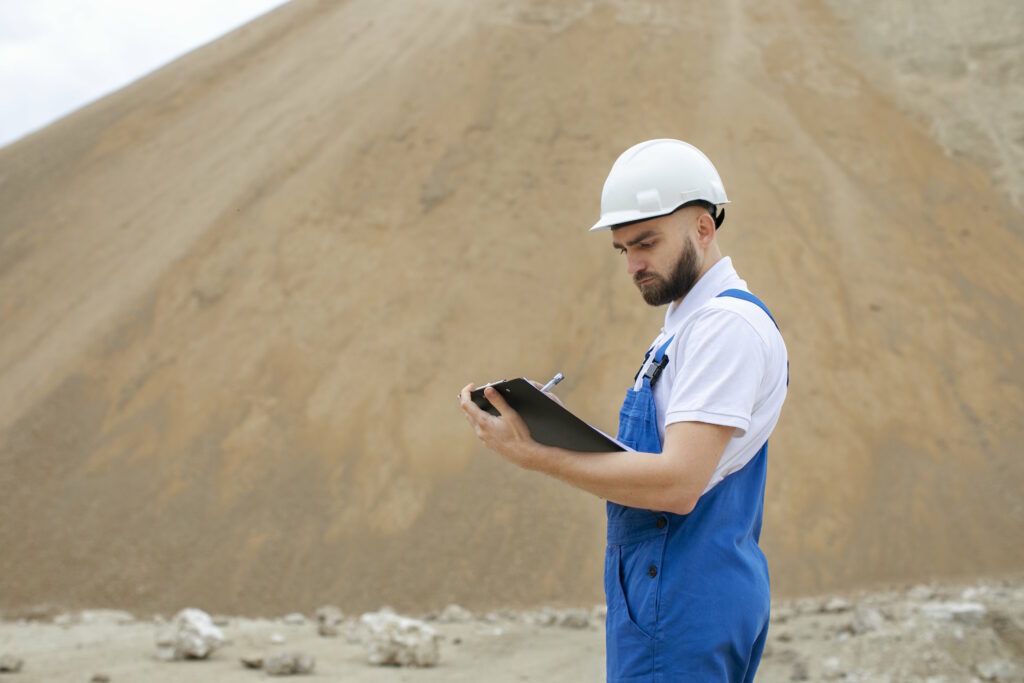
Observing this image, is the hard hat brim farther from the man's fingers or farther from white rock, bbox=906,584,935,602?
white rock, bbox=906,584,935,602

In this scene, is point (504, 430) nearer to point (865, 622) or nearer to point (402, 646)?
point (402, 646)

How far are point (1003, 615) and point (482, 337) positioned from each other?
723 cm

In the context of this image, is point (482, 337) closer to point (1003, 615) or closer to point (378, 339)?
point (378, 339)

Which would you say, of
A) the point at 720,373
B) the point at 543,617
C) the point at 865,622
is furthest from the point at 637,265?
the point at 543,617

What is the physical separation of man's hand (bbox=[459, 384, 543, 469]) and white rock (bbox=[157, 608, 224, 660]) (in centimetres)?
548

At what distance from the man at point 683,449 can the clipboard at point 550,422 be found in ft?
0.08

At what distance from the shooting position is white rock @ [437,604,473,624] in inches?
387

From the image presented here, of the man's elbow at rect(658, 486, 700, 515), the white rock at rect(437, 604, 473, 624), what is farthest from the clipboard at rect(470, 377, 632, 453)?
the white rock at rect(437, 604, 473, 624)

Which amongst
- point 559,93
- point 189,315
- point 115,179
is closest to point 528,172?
point 559,93

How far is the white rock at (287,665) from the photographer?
668 centimetres

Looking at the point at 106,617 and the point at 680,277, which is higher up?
the point at 680,277

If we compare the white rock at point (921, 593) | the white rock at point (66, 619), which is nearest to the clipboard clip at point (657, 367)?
the white rock at point (921, 593)

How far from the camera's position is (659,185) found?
94.7 inches

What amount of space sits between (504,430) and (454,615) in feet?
26.5
